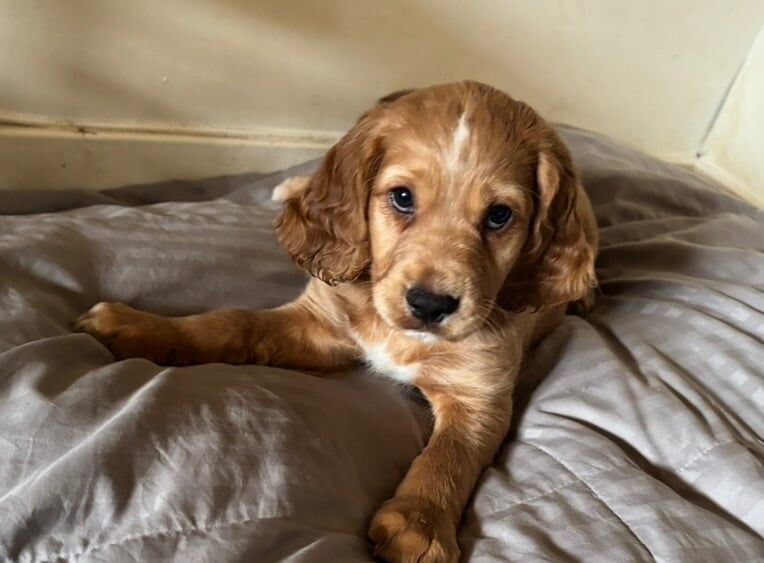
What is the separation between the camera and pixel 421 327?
166 centimetres

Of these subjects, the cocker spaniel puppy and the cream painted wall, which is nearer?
the cocker spaniel puppy

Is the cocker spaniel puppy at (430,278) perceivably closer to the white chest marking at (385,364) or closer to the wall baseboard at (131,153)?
the white chest marking at (385,364)

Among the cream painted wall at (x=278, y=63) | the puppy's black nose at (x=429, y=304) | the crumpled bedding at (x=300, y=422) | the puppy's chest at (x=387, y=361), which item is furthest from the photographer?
the cream painted wall at (x=278, y=63)

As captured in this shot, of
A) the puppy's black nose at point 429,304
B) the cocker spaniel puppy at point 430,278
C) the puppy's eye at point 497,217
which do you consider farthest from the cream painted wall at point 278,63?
the puppy's black nose at point 429,304

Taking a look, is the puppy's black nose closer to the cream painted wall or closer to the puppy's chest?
the puppy's chest

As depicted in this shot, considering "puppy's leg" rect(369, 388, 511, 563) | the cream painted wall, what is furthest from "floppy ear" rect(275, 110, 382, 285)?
the cream painted wall

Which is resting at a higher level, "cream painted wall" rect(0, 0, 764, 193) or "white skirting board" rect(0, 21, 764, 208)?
"cream painted wall" rect(0, 0, 764, 193)

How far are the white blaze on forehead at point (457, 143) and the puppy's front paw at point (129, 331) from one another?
0.73 metres


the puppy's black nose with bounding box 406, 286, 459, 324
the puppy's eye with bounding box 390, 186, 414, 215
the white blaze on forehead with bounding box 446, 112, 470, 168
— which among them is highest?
the white blaze on forehead with bounding box 446, 112, 470, 168

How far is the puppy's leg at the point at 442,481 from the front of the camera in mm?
1475

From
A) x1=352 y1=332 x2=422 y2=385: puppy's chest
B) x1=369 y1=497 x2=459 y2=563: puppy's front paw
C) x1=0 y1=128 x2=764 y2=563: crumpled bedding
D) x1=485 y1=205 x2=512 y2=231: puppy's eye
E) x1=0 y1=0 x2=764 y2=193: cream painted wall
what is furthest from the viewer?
x1=0 y1=0 x2=764 y2=193: cream painted wall

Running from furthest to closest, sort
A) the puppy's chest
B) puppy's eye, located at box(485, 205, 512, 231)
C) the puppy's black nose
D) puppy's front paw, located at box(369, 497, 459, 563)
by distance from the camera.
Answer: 1. the puppy's chest
2. puppy's eye, located at box(485, 205, 512, 231)
3. the puppy's black nose
4. puppy's front paw, located at box(369, 497, 459, 563)

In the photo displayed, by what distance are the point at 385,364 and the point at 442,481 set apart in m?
0.41

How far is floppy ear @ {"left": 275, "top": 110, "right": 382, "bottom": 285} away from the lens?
1810mm
